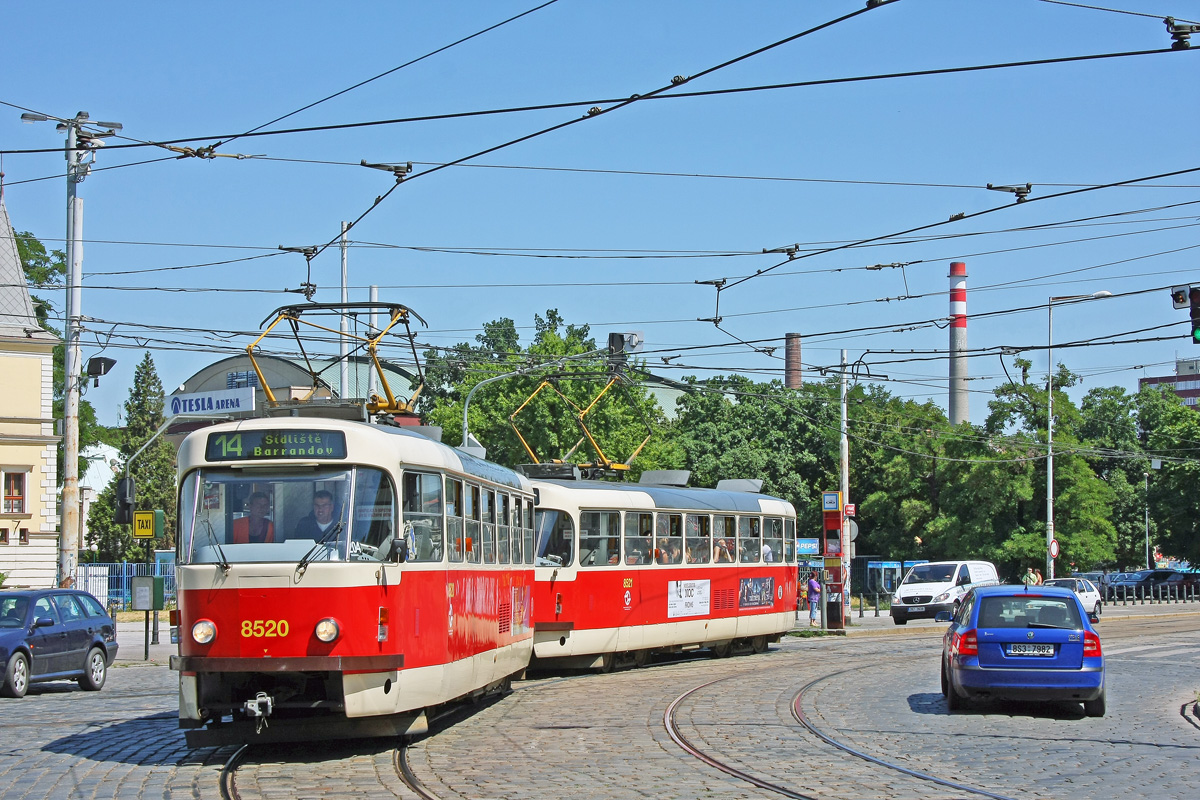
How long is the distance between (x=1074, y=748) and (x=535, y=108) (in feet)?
25.8

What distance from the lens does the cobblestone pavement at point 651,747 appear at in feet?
33.1

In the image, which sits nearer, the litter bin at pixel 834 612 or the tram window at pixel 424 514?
the tram window at pixel 424 514

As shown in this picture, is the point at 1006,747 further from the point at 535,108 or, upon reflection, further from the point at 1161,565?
the point at 1161,565

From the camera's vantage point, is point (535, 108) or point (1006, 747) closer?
point (1006, 747)

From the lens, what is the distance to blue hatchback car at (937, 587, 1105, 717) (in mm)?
14695

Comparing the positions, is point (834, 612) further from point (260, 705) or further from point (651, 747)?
point (260, 705)

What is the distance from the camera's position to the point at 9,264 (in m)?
46.8

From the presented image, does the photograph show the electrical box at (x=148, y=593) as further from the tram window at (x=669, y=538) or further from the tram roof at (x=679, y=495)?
the tram window at (x=669, y=538)

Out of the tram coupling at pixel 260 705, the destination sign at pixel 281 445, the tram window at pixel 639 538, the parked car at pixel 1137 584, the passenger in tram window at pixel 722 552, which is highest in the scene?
the destination sign at pixel 281 445

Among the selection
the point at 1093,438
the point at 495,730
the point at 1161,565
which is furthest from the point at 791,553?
the point at 1161,565

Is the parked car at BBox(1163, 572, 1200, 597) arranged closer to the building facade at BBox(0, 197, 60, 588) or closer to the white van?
the white van

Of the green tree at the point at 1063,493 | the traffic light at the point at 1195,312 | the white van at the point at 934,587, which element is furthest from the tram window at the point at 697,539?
the green tree at the point at 1063,493

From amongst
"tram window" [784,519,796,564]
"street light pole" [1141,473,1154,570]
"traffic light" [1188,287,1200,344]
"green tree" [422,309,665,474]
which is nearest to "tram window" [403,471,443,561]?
"traffic light" [1188,287,1200,344]

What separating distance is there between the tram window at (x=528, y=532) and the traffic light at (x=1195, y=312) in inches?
372
